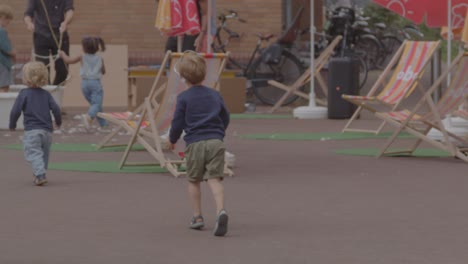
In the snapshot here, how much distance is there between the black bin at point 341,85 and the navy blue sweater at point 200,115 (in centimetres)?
1127

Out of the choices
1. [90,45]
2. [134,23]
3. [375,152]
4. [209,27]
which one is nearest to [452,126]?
[375,152]

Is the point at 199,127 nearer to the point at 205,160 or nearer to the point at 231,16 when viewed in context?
the point at 205,160

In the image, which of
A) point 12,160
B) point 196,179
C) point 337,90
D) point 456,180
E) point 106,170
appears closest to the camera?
point 196,179

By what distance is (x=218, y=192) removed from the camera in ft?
28.2

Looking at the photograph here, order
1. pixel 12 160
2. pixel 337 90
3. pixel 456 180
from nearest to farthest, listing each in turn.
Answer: pixel 456 180, pixel 12 160, pixel 337 90

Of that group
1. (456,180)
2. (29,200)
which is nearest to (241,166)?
(456,180)

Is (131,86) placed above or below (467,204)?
below

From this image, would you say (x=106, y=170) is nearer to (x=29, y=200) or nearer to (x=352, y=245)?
(x=29, y=200)

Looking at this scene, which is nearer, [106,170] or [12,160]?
[106,170]

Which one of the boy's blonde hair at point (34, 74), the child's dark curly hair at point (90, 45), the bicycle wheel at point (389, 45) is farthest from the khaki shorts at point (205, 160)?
the bicycle wheel at point (389, 45)

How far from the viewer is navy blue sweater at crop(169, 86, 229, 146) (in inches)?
349

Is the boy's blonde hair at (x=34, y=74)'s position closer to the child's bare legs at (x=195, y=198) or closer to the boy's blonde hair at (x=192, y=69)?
the boy's blonde hair at (x=192, y=69)

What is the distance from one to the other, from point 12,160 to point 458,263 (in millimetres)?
6751

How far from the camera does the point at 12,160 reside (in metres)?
13.2
